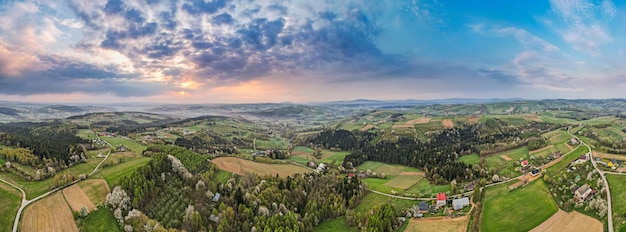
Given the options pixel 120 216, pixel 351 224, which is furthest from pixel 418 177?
pixel 120 216

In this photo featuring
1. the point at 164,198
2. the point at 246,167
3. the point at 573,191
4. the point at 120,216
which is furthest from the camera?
the point at 246,167

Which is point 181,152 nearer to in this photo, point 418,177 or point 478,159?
point 418,177

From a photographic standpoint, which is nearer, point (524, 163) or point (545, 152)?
point (524, 163)

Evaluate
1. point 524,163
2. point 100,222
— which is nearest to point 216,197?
point 100,222

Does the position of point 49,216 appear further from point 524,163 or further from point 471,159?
point 471,159

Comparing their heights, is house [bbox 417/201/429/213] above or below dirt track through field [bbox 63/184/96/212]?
below

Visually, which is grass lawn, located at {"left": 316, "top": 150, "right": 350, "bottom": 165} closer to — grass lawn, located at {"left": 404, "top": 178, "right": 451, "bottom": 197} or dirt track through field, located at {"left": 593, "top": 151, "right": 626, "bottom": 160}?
grass lawn, located at {"left": 404, "top": 178, "right": 451, "bottom": 197}

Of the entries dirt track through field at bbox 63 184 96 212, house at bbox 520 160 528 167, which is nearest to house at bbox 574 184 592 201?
house at bbox 520 160 528 167
